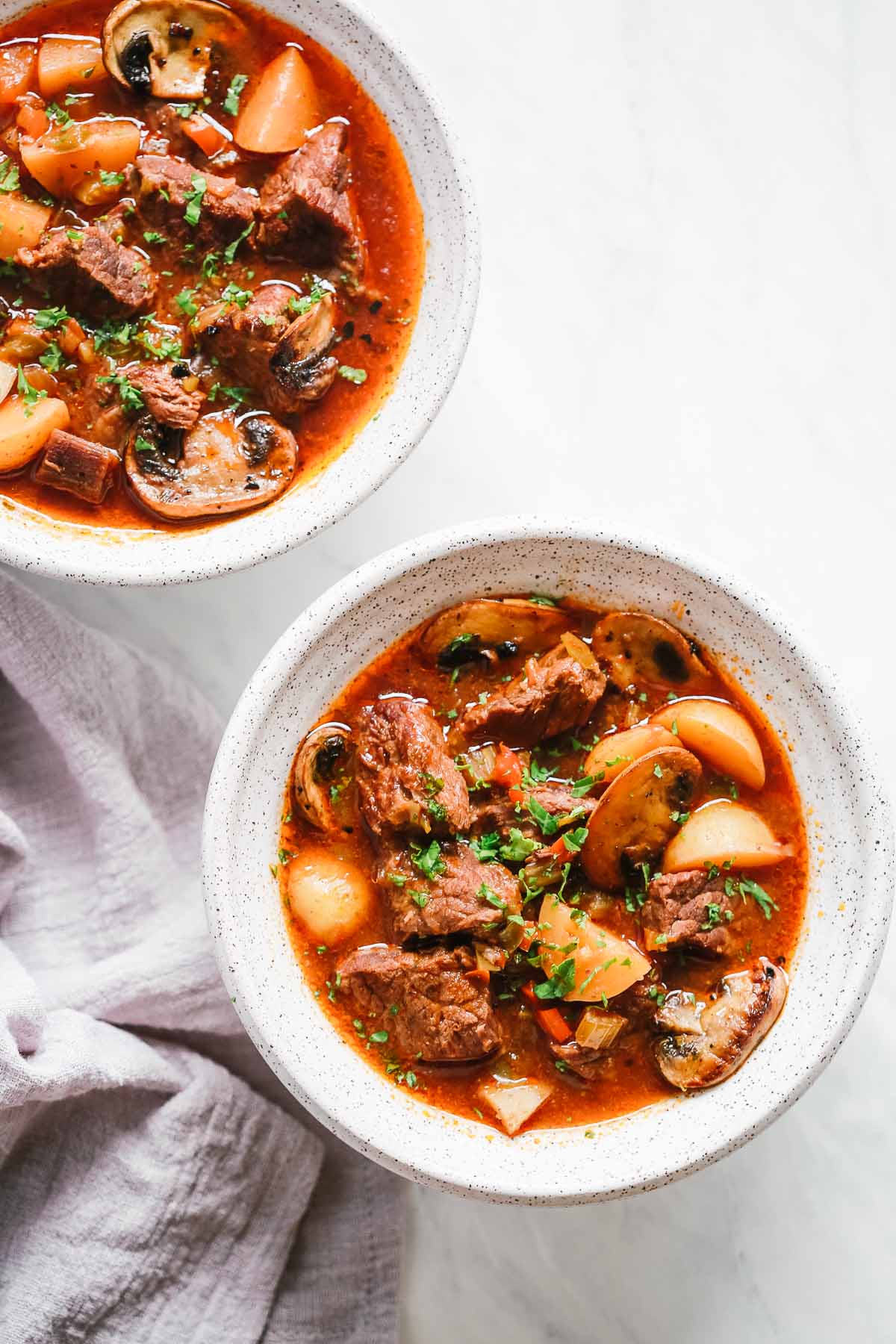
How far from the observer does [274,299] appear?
3.06 metres

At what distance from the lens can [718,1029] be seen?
2.78 metres

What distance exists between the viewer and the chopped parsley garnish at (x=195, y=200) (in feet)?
9.87

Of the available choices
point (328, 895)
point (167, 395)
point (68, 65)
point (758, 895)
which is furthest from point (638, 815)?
point (68, 65)

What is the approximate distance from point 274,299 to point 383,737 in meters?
1.11

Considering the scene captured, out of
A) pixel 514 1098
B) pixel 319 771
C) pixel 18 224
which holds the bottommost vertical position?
pixel 514 1098

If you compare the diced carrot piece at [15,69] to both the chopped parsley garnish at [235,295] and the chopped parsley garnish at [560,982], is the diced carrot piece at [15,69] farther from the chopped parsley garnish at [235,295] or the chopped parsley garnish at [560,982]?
the chopped parsley garnish at [560,982]

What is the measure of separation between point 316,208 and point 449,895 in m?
1.62

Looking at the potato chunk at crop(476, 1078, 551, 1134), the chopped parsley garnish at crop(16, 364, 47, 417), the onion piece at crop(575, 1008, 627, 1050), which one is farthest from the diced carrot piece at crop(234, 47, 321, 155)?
the potato chunk at crop(476, 1078, 551, 1134)

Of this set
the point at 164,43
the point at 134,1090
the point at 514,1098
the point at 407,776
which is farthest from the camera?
the point at 134,1090

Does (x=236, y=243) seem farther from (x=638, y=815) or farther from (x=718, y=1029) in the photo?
(x=718, y=1029)

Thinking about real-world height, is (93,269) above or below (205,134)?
below

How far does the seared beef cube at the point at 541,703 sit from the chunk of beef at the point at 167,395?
0.99 meters

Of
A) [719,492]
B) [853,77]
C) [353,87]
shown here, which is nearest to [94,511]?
[353,87]

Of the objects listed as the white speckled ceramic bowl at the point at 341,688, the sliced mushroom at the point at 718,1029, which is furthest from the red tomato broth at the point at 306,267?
the sliced mushroom at the point at 718,1029
